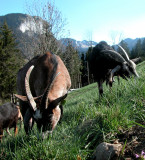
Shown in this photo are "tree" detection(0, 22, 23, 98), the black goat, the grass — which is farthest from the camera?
"tree" detection(0, 22, 23, 98)

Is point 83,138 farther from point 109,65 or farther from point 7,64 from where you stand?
point 7,64

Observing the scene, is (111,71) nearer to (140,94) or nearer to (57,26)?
(140,94)

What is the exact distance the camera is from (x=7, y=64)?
2730 centimetres

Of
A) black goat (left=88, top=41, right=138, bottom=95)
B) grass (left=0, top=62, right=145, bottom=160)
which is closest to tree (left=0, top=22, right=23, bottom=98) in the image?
black goat (left=88, top=41, right=138, bottom=95)

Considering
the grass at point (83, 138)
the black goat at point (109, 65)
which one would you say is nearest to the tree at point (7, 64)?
the black goat at point (109, 65)

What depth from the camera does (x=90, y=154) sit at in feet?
6.18

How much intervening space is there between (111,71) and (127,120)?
150 inches

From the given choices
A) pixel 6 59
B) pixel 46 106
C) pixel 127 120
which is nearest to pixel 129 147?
pixel 127 120

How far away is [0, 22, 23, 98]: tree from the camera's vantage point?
26486mm

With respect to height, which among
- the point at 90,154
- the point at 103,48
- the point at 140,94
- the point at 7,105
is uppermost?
the point at 103,48

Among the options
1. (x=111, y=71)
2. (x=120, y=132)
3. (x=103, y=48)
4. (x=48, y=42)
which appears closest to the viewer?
(x=120, y=132)

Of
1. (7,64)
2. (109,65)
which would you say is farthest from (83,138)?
(7,64)

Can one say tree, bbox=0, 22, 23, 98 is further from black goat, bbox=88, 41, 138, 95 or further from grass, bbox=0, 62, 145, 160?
grass, bbox=0, 62, 145, 160

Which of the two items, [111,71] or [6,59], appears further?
[6,59]
